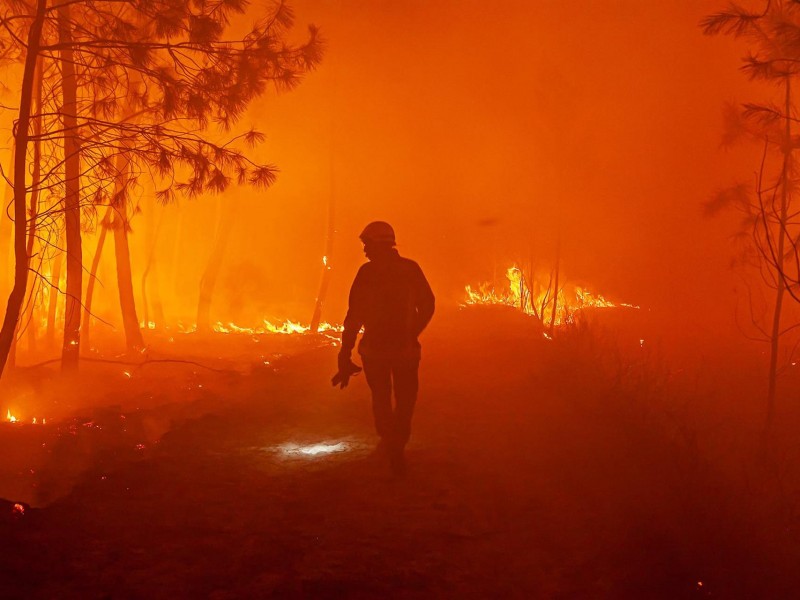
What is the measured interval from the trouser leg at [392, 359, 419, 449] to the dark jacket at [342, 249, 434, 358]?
0.12 m

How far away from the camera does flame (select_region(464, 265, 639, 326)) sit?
67.1 ft

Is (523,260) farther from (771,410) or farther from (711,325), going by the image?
(771,410)

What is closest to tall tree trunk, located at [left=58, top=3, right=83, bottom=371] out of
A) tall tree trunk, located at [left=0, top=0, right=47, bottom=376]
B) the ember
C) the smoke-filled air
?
the smoke-filled air

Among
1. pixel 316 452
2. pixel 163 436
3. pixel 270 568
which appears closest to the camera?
pixel 270 568

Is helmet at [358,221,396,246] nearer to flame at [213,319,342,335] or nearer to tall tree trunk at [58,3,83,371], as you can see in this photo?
tall tree trunk at [58,3,83,371]

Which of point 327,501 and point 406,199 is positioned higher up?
point 406,199

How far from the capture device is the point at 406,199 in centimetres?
3797

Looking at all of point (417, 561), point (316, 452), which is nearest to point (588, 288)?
point (316, 452)

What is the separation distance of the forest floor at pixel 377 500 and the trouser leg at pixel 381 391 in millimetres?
428

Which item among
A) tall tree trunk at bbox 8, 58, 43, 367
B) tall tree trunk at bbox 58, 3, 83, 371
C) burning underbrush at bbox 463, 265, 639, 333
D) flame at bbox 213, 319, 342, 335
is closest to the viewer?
tall tree trunk at bbox 8, 58, 43, 367

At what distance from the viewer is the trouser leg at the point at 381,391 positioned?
5.30 m

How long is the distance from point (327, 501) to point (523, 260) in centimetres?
2761

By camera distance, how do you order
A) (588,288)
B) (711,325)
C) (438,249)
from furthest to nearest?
1. (438,249)
2. (588,288)
3. (711,325)

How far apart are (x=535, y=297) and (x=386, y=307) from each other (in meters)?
17.9
